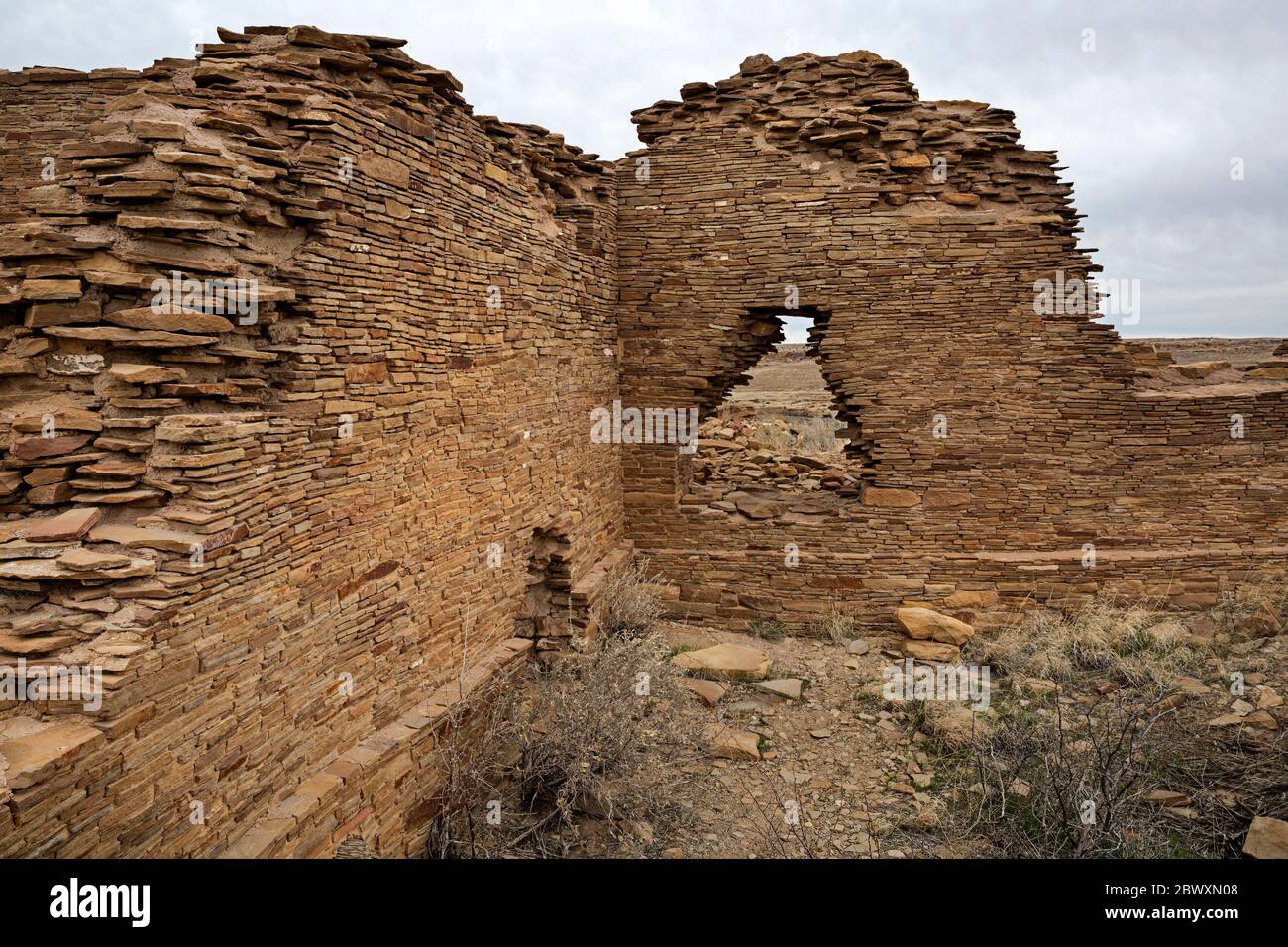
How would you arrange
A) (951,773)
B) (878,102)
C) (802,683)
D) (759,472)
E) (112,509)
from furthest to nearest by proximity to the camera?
1. (759,472)
2. (878,102)
3. (802,683)
4. (951,773)
5. (112,509)

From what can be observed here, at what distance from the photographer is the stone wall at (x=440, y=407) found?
3180 mm

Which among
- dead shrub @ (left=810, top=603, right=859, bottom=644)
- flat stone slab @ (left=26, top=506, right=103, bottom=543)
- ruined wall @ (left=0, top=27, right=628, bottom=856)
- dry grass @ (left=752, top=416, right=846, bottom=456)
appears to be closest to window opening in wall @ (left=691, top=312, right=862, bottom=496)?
dry grass @ (left=752, top=416, right=846, bottom=456)

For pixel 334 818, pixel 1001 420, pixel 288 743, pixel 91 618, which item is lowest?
pixel 334 818

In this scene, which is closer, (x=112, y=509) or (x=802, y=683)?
(x=112, y=509)

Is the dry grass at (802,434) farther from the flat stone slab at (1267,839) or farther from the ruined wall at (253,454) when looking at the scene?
the flat stone slab at (1267,839)

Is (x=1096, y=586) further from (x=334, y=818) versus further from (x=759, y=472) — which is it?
(x=334, y=818)

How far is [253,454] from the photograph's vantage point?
3.50 m

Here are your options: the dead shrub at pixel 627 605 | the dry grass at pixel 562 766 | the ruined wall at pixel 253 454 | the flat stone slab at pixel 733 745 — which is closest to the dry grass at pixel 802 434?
the dead shrub at pixel 627 605

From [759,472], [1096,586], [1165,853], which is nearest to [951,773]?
[1165,853]

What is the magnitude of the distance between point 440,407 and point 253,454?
1.62m

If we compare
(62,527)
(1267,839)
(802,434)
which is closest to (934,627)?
(1267,839)

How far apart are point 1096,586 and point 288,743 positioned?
7987mm

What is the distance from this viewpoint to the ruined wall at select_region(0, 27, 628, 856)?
9.64ft

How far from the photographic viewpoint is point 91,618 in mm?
2914
